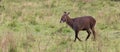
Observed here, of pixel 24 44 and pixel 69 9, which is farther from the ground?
pixel 24 44

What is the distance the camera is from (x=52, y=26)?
14820mm

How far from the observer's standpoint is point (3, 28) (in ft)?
46.3

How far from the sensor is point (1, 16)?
16.4 m

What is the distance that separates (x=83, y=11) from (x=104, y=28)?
392 cm

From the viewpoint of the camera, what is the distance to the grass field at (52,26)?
993 cm

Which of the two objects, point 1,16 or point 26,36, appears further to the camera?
point 1,16

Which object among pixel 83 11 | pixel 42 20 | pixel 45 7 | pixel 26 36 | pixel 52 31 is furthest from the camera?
pixel 45 7

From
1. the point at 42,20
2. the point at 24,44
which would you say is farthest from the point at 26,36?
the point at 42,20

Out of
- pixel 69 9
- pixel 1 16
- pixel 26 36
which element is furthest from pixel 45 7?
pixel 26 36

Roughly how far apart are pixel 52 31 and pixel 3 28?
5.66 feet

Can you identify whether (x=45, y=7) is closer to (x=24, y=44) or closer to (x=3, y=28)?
(x=3, y=28)

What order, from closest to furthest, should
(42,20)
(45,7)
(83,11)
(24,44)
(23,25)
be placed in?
(24,44) → (23,25) → (42,20) → (83,11) → (45,7)

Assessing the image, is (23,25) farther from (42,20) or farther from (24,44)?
(24,44)

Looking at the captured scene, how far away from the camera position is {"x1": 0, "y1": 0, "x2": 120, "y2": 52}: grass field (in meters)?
9.93
